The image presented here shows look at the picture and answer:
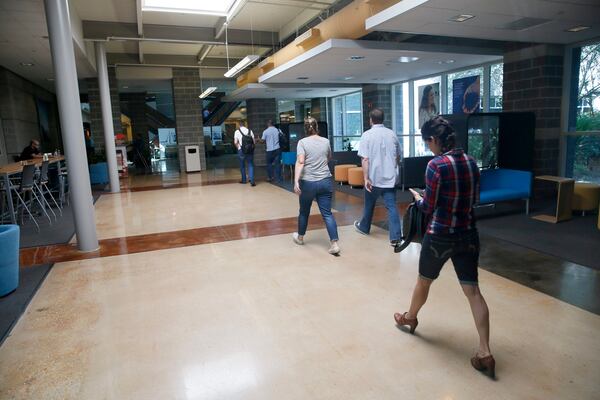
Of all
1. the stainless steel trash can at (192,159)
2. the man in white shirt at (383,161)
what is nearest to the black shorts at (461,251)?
the man in white shirt at (383,161)

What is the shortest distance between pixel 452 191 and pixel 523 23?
420 cm

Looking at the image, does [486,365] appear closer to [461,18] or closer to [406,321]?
[406,321]

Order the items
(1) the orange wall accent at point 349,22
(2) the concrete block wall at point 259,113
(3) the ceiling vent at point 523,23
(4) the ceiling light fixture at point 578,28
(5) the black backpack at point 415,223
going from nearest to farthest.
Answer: (5) the black backpack at point 415,223, (3) the ceiling vent at point 523,23, (1) the orange wall accent at point 349,22, (4) the ceiling light fixture at point 578,28, (2) the concrete block wall at point 259,113

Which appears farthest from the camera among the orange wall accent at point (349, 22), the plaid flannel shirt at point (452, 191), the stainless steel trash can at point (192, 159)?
the stainless steel trash can at point (192, 159)

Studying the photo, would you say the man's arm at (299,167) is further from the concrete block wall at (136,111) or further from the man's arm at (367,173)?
the concrete block wall at (136,111)

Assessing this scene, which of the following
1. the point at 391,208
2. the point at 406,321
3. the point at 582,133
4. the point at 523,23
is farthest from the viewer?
the point at 582,133

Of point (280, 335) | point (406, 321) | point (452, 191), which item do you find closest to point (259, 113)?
point (280, 335)

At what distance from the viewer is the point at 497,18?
4859 mm

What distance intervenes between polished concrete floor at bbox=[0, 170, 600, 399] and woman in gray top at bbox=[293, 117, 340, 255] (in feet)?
1.56

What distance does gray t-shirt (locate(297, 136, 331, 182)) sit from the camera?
14.0 ft

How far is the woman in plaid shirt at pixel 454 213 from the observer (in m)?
2.12

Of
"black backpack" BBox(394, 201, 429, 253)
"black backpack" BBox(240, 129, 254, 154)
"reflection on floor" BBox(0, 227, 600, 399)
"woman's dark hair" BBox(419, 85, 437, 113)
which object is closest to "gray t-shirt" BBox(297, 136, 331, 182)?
"reflection on floor" BBox(0, 227, 600, 399)

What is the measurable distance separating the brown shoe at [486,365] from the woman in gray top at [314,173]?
2197mm

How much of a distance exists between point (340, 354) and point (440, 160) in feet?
4.18
